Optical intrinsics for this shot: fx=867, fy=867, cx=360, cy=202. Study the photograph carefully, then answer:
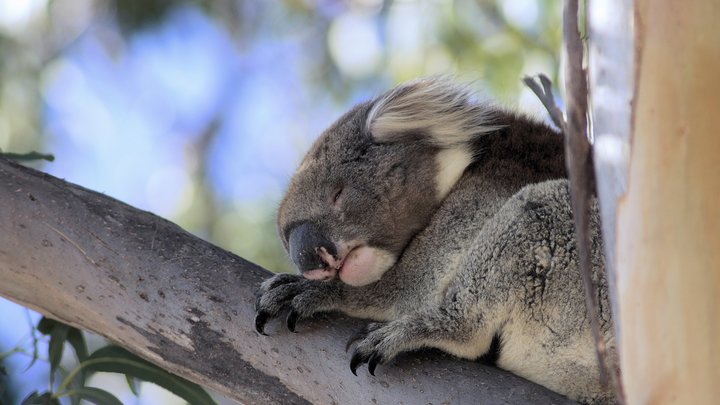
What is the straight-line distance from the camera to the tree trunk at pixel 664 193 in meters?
1.44

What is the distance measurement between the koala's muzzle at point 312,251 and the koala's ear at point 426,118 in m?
0.44

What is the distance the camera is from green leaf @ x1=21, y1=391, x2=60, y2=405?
2.84 meters

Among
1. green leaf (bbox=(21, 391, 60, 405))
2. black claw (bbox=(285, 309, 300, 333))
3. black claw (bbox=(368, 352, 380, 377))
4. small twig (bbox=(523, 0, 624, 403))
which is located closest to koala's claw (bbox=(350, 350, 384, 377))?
black claw (bbox=(368, 352, 380, 377))

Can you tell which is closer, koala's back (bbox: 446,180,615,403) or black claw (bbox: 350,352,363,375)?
black claw (bbox: 350,352,363,375)

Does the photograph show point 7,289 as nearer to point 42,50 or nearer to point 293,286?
point 293,286

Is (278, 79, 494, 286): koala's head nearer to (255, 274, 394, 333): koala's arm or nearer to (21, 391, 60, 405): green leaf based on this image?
(255, 274, 394, 333): koala's arm

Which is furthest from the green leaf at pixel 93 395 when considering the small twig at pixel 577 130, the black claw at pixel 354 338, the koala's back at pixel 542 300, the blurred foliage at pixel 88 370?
the small twig at pixel 577 130

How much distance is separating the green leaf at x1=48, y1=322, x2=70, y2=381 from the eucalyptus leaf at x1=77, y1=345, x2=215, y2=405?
4.8 inches

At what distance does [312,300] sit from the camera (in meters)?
2.54

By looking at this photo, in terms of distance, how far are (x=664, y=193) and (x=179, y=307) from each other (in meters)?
1.44

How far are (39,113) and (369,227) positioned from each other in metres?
7.28

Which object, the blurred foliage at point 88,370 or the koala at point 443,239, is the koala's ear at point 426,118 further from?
the blurred foliage at point 88,370

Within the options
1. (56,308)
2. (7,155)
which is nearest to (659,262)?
(56,308)

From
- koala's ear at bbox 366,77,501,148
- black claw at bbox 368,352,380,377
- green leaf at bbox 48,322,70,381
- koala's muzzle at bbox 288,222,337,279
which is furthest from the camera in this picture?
koala's ear at bbox 366,77,501,148
